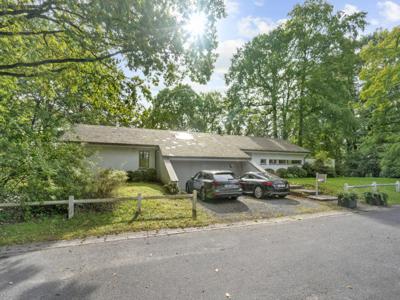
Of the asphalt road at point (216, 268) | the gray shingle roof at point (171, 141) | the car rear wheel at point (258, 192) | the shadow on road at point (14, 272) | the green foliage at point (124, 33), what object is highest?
the green foliage at point (124, 33)

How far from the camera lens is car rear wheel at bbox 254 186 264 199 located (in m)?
12.8

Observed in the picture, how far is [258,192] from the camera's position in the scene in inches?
511

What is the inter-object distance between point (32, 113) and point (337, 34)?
31818 mm

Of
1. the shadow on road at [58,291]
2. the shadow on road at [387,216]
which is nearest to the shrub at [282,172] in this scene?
the shadow on road at [387,216]

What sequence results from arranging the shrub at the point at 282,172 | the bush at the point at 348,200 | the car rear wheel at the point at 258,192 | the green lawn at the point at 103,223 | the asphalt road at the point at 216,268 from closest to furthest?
the asphalt road at the point at 216,268 < the green lawn at the point at 103,223 < the bush at the point at 348,200 < the car rear wheel at the point at 258,192 < the shrub at the point at 282,172

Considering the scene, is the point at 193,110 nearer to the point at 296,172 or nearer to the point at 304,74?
the point at 304,74

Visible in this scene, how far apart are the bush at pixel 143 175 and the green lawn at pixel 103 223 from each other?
6904 mm

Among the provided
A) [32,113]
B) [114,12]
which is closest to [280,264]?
[114,12]

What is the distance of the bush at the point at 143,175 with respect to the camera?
16328 millimetres

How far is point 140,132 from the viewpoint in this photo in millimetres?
19859

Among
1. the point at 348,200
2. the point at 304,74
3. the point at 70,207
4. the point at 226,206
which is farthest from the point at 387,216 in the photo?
the point at 304,74

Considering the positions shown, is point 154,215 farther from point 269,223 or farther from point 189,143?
point 189,143

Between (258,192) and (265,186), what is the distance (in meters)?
0.60

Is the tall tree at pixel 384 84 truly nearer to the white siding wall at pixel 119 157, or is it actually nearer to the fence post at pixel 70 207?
the white siding wall at pixel 119 157
